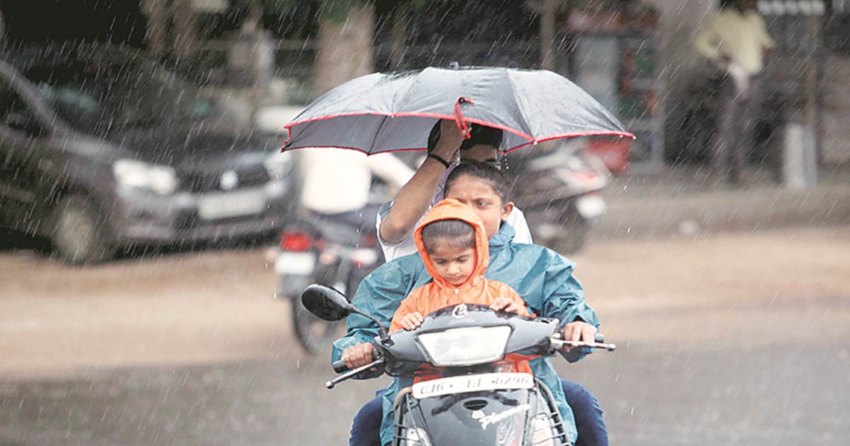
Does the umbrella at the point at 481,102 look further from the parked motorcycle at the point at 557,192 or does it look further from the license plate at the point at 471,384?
the parked motorcycle at the point at 557,192

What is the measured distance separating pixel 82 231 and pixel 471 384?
10582 mm

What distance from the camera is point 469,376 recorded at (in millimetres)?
3967

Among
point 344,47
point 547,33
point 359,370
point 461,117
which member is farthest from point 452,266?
point 547,33

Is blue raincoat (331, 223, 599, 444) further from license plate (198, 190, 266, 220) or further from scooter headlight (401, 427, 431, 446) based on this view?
license plate (198, 190, 266, 220)

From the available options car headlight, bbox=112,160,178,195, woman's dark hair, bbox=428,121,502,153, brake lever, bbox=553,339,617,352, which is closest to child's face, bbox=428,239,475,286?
brake lever, bbox=553,339,617,352

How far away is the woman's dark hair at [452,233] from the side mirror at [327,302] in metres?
0.27

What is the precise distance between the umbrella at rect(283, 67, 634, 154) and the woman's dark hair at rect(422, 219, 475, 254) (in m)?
0.43

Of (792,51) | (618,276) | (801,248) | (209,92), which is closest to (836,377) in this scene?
(618,276)

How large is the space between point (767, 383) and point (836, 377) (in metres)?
0.41

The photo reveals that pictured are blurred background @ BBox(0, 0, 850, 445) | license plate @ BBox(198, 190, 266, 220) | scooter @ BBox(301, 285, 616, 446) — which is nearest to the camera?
scooter @ BBox(301, 285, 616, 446)

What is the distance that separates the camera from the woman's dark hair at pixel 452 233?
4.07 meters

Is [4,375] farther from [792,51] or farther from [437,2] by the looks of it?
[792,51]

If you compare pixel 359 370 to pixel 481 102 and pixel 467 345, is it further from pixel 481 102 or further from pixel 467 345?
pixel 481 102

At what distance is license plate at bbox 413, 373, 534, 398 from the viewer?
395 cm
